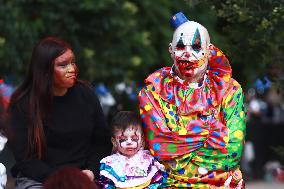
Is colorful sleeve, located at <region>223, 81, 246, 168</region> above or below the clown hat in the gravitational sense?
below

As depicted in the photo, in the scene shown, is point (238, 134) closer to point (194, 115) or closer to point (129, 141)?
point (194, 115)

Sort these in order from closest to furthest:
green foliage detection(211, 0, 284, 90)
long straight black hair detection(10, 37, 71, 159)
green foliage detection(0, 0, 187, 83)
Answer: long straight black hair detection(10, 37, 71, 159) < green foliage detection(211, 0, 284, 90) < green foliage detection(0, 0, 187, 83)

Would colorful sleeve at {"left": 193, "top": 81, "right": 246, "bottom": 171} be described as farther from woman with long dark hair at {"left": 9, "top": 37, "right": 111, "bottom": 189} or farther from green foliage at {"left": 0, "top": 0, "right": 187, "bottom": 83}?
green foliage at {"left": 0, "top": 0, "right": 187, "bottom": 83}

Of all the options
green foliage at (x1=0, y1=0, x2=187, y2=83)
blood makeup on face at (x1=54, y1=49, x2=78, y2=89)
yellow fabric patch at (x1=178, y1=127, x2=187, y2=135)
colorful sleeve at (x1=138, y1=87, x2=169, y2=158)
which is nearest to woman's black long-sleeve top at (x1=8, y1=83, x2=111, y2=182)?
blood makeup on face at (x1=54, y1=49, x2=78, y2=89)

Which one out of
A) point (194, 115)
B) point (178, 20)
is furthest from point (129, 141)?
point (178, 20)

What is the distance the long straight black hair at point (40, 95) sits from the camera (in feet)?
21.4

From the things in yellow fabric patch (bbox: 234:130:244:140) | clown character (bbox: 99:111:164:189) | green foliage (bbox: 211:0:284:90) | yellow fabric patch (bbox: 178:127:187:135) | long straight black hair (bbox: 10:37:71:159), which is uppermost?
green foliage (bbox: 211:0:284:90)

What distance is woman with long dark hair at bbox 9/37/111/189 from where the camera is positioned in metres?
A: 6.54

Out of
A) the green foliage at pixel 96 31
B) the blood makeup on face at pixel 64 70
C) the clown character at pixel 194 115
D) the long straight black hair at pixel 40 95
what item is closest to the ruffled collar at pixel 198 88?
the clown character at pixel 194 115

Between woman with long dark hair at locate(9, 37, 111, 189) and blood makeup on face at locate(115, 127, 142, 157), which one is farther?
woman with long dark hair at locate(9, 37, 111, 189)

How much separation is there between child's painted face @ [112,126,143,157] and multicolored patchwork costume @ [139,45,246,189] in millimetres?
71

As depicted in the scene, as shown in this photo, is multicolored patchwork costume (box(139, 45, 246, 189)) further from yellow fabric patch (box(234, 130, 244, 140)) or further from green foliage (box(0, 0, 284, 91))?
green foliage (box(0, 0, 284, 91))

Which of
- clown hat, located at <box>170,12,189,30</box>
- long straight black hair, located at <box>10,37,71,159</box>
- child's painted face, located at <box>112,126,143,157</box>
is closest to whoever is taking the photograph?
child's painted face, located at <box>112,126,143,157</box>

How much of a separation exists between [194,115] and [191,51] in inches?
18.0
